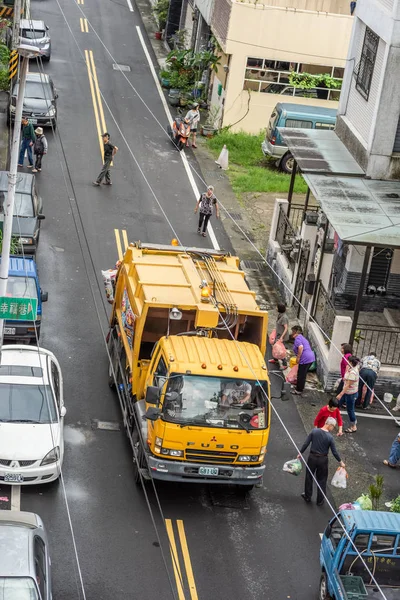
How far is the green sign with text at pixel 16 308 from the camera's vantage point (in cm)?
1684

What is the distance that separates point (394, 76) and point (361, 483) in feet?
34.4

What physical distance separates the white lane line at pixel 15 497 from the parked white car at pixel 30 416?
0.81ft

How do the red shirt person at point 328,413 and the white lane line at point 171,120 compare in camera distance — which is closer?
the red shirt person at point 328,413

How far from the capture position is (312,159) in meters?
25.9

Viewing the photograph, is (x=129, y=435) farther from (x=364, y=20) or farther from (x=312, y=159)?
(x=364, y=20)

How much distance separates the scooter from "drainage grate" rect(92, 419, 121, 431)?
1823 centimetres

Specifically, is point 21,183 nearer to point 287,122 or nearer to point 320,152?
point 320,152

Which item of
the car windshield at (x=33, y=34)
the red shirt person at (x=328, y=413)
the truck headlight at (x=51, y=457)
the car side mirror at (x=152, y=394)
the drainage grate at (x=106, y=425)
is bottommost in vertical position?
the drainage grate at (x=106, y=425)

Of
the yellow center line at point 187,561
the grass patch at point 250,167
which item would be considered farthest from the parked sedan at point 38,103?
the yellow center line at point 187,561

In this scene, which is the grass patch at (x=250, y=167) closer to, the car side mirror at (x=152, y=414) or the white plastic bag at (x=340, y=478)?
the white plastic bag at (x=340, y=478)

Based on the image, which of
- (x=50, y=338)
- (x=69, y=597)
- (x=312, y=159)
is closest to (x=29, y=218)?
(x=50, y=338)

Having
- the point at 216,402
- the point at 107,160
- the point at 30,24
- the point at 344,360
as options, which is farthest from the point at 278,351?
the point at 30,24

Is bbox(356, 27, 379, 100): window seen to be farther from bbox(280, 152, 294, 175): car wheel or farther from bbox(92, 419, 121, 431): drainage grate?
bbox(92, 419, 121, 431): drainage grate

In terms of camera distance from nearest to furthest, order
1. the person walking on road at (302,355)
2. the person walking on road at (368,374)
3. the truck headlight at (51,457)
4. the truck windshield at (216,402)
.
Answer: the truck windshield at (216,402)
the truck headlight at (51,457)
the person walking on road at (368,374)
the person walking on road at (302,355)
